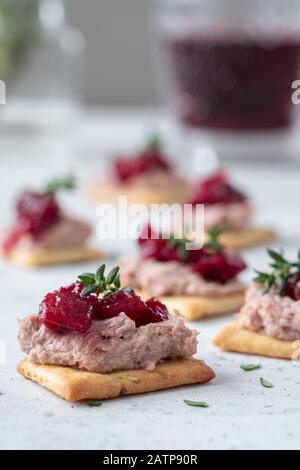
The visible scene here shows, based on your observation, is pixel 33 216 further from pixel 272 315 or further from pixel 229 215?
pixel 272 315

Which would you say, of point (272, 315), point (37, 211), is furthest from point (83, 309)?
point (37, 211)

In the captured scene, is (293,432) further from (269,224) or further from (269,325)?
(269,224)

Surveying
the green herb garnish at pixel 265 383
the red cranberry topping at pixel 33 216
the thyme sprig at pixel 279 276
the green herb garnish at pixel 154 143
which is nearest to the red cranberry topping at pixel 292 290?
the thyme sprig at pixel 279 276

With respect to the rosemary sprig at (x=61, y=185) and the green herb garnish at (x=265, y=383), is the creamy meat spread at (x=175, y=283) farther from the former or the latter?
the green herb garnish at (x=265, y=383)
